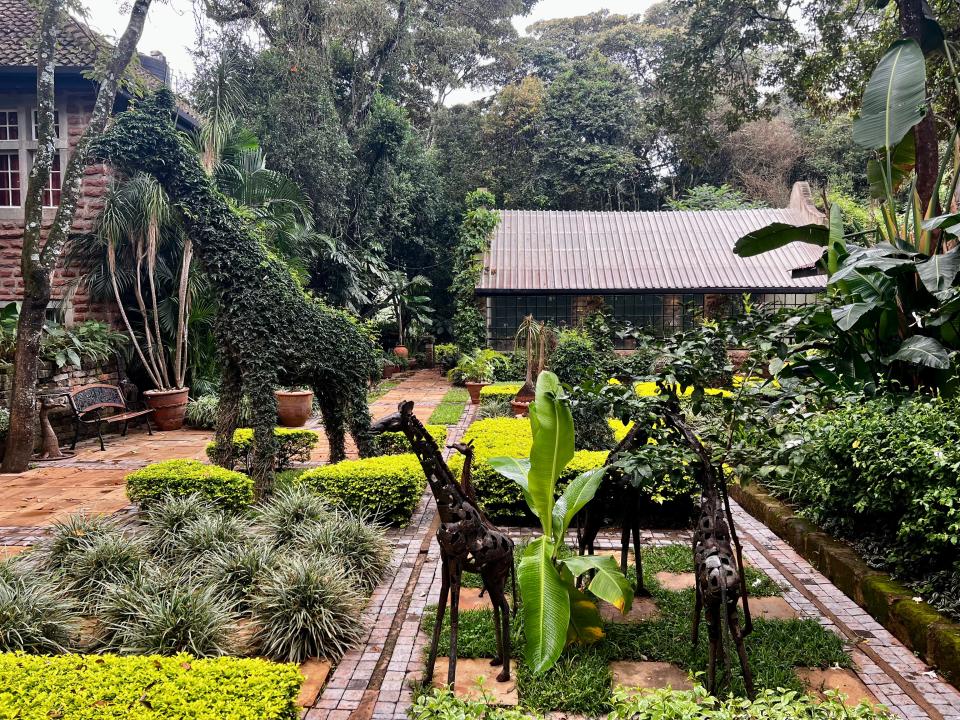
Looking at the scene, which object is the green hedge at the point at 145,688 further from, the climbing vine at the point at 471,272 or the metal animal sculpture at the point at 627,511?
the climbing vine at the point at 471,272

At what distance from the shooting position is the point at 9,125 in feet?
39.7

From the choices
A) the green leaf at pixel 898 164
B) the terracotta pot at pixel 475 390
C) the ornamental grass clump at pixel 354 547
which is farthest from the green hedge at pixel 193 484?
the terracotta pot at pixel 475 390

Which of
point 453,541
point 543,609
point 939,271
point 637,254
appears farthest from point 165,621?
point 637,254

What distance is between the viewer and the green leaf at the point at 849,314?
15.9ft

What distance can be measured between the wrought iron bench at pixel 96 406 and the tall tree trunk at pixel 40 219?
125cm

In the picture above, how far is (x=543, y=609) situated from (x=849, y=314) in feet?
10.2

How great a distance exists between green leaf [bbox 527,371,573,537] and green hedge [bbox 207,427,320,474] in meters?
4.98

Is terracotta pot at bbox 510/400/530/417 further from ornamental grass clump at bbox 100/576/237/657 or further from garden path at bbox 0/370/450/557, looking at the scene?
ornamental grass clump at bbox 100/576/237/657

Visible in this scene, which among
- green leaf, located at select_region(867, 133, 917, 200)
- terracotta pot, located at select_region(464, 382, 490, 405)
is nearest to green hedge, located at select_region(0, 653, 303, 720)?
green leaf, located at select_region(867, 133, 917, 200)

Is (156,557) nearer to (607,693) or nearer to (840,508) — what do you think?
(607,693)

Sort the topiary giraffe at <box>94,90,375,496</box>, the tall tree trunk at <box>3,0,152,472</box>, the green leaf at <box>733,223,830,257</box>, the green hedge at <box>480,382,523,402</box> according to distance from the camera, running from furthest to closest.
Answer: the green hedge at <box>480,382,523,402</box> < the tall tree trunk at <box>3,0,152,472</box> < the topiary giraffe at <box>94,90,375,496</box> < the green leaf at <box>733,223,830,257</box>

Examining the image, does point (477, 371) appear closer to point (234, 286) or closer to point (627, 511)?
point (234, 286)

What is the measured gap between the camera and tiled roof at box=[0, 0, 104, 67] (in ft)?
36.6

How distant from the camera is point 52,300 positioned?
38.0 ft
